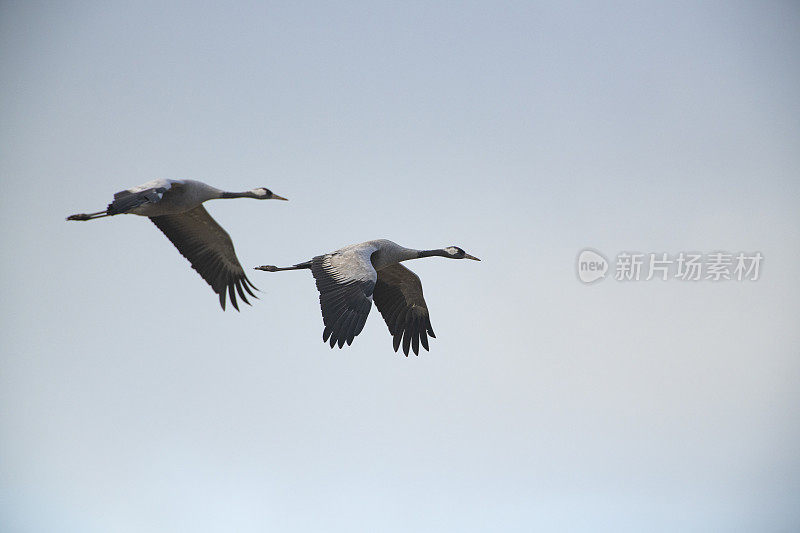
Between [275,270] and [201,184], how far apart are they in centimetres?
147

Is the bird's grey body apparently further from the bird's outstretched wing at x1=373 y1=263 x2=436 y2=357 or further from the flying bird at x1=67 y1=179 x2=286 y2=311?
the bird's outstretched wing at x1=373 y1=263 x2=436 y2=357

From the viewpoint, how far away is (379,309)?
13344mm

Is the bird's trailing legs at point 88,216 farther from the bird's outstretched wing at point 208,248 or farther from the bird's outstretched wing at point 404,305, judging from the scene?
the bird's outstretched wing at point 404,305

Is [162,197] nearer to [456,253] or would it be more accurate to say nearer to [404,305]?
[404,305]

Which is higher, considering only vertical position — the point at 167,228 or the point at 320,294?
the point at 167,228

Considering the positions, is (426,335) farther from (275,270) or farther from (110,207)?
(110,207)

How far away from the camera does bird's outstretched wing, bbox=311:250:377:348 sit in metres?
10.5

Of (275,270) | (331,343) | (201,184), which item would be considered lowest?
(331,343)

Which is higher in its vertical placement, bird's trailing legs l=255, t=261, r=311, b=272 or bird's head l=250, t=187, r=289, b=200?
bird's head l=250, t=187, r=289, b=200

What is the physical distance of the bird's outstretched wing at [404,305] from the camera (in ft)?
43.3

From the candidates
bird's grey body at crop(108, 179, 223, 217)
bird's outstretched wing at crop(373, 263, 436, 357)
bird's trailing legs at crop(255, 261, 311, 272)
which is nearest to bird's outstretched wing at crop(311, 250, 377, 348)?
bird's trailing legs at crop(255, 261, 311, 272)

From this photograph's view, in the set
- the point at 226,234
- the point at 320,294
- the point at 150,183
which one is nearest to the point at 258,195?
the point at 226,234

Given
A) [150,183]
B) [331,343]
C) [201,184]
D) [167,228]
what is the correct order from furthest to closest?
[167,228] < [201,184] < [150,183] < [331,343]

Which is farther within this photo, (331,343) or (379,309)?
(379,309)
